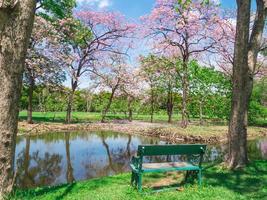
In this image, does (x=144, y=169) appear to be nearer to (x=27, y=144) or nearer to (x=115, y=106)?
(x=27, y=144)

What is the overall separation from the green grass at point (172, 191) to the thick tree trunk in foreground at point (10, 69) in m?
0.66

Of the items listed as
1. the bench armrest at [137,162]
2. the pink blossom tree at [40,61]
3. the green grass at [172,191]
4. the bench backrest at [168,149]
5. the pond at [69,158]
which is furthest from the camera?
the pink blossom tree at [40,61]

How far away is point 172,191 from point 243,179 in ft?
7.14

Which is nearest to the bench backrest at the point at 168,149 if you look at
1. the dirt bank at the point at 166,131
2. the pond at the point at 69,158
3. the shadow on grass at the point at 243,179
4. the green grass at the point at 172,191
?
the green grass at the point at 172,191

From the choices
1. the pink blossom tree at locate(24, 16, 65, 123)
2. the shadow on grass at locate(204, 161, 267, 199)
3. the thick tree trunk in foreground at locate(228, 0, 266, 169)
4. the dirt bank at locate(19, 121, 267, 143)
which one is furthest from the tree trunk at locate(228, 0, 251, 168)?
the pink blossom tree at locate(24, 16, 65, 123)

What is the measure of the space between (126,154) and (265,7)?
348 inches

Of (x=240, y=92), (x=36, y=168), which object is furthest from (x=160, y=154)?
(x=36, y=168)

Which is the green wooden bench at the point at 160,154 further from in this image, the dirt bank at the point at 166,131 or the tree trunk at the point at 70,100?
the tree trunk at the point at 70,100

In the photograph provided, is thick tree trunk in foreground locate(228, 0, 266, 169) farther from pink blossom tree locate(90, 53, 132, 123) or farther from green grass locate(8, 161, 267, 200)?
pink blossom tree locate(90, 53, 132, 123)

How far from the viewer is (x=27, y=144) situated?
1659 cm

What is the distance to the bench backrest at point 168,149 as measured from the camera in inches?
259

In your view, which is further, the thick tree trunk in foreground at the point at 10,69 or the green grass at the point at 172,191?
the green grass at the point at 172,191

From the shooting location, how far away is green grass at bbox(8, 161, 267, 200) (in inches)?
250

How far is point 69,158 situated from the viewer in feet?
44.1
